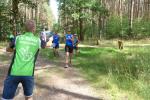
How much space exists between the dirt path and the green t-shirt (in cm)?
358

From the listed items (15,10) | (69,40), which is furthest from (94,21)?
(69,40)

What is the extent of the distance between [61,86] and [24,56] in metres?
5.53

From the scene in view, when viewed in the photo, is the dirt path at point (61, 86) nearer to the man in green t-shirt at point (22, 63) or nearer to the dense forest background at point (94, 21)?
the man in green t-shirt at point (22, 63)

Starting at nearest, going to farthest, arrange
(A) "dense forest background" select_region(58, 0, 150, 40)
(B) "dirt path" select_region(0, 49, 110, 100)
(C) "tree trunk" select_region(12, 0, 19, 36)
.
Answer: (B) "dirt path" select_region(0, 49, 110, 100) → (C) "tree trunk" select_region(12, 0, 19, 36) → (A) "dense forest background" select_region(58, 0, 150, 40)

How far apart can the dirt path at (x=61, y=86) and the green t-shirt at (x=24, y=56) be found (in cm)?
358

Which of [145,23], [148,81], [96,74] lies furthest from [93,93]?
[145,23]

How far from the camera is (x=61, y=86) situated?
11758 millimetres

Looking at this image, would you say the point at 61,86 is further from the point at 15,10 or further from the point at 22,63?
the point at 15,10

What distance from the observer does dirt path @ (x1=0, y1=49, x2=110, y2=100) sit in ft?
33.6

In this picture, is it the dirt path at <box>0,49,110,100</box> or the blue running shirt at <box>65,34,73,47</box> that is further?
the blue running shirt at <box>65,34,73,47</box>

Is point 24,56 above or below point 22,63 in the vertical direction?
above

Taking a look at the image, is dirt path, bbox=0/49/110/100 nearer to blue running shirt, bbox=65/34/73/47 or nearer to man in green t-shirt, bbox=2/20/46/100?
blue running shirt, bbox=65/34/73/47

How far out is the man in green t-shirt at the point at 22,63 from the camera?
6305 millimetres

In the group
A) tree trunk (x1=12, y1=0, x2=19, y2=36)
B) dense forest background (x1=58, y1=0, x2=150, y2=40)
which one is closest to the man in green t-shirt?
tree trunk (x1=12, y1=0, x2=19, y2=36)
